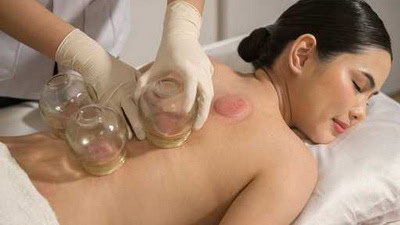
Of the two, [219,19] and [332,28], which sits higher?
[332,28]

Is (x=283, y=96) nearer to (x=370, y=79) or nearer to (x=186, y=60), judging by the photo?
(x=370, y=79)

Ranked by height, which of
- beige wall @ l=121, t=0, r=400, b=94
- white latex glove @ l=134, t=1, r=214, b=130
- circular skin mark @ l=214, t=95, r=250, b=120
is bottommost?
beige wall @ l=121, t=0, r=400, b=94

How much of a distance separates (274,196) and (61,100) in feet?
1.93

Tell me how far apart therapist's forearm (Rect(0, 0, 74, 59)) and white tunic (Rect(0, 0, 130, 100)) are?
0.63 ft

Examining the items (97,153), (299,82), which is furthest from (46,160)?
(299,82)

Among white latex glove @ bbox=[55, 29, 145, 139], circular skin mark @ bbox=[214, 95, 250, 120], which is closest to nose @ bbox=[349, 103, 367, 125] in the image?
circular skin mark @ bbox=[214, 95, 250, 120]

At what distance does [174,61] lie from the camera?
102 cm

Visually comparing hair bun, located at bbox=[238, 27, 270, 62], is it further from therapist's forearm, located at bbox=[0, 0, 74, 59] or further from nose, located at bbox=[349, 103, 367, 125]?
therapist's forearm, located at bbox=[0, 0, 74, 59]

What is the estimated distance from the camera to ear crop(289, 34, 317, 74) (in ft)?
3.83

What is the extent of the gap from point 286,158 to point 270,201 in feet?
0.38

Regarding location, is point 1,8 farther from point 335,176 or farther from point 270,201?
point 335,176

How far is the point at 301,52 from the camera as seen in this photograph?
118 centimetres

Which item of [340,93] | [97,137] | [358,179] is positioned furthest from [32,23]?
[358,179]

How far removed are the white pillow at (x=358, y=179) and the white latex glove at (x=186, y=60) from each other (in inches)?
14.9
